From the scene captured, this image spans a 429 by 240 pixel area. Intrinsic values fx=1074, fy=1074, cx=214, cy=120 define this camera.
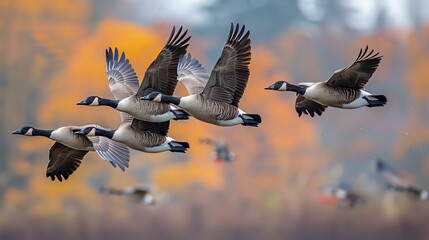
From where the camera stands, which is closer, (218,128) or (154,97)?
(154,97)

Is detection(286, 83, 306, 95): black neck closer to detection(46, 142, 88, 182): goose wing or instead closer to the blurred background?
detection(46, 142, 88, 182): goose wing

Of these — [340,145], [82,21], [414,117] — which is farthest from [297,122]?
[82,21]

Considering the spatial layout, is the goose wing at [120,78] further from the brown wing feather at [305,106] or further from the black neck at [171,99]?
the brown wing feather at [305,106]

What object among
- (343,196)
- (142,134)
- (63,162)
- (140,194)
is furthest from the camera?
(343,196)

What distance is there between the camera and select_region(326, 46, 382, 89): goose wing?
9.23 m

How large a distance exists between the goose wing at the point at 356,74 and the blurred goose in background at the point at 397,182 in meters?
10.6

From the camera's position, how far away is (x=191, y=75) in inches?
431

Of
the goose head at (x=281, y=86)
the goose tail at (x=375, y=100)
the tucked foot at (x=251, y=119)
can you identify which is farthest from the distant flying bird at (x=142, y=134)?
the goose tail at (x=375, y=100)

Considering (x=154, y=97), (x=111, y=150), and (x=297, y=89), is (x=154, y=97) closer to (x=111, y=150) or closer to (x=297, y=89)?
(x=111, y=150)

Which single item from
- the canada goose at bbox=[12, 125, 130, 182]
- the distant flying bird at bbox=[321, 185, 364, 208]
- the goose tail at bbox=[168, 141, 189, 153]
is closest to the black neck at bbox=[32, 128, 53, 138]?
the canada goose at bbox=[12, 125, 130, 182]

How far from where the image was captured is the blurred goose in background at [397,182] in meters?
20.1

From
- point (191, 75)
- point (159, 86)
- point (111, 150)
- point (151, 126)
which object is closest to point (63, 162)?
point (111, 150)

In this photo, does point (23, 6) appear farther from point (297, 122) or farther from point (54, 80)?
point (297, 122)

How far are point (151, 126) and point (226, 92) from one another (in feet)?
3.05
